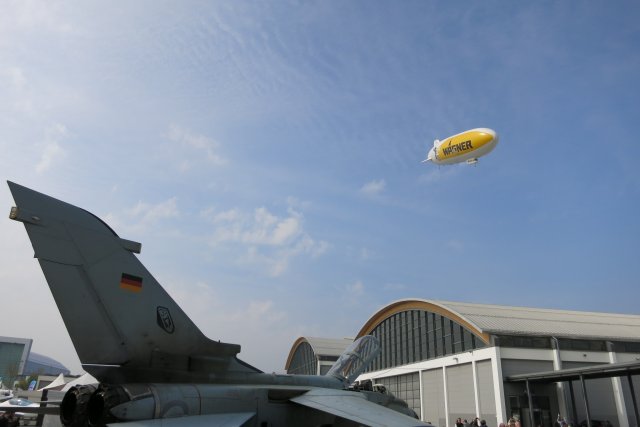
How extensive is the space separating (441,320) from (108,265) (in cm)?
2598

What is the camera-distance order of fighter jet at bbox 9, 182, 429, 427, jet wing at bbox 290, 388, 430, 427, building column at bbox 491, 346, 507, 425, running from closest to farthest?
fighter jet at bbox 9, 182, 429, 427 < jet wing at bbox 290, 388, 430, 427 < building column at bbox 491, 346, 507, 425

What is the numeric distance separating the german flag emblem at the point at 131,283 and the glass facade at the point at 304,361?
143 feet

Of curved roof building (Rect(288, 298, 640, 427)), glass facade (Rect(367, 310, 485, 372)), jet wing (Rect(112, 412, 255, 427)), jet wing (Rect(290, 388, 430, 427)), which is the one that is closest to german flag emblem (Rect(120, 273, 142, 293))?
jet wing (Rect(112, 412, 255, 427))

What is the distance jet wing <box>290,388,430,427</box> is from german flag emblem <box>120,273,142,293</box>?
3453mm

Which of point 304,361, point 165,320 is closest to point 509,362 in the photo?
point 165,320

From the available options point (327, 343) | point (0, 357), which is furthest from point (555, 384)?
point (0, 357)

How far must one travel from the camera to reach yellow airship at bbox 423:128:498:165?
2342 cm

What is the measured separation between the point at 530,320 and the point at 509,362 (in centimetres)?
505

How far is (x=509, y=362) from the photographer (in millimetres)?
Answer: 24734

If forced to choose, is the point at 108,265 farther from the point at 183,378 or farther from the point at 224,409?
the point at 224,409

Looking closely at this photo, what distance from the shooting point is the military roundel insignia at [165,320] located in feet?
24.7

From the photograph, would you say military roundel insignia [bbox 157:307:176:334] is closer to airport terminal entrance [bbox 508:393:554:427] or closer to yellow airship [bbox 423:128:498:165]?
yellow airship [bbox 423:128:498:165]

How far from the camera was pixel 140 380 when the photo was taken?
718cm

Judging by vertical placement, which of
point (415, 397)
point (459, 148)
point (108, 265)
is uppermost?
point (459, 148)
